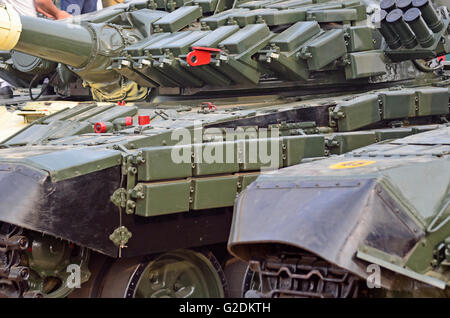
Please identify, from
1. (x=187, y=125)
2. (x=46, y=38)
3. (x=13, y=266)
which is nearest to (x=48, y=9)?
(x=46, y=38)

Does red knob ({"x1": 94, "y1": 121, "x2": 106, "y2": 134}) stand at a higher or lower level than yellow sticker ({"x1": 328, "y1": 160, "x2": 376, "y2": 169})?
higher

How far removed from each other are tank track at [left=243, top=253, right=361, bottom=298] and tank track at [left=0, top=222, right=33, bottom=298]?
258 centimetres

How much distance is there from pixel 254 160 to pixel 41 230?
2507mm

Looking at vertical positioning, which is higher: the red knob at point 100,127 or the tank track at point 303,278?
the red knob at point 100,127

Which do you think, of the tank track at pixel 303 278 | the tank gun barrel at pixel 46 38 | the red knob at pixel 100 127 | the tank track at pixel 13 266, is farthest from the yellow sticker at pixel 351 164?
the tank gun barrel at pixel 46 38

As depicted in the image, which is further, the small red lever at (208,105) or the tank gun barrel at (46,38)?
the small red lever at (208,105)

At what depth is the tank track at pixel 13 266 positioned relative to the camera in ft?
26.3

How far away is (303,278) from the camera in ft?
20.7

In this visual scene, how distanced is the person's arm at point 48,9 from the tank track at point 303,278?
9.82 metres

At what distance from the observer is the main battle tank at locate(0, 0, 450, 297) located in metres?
8.22

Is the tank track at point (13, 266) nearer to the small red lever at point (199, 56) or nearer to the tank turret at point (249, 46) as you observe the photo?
the tank turret at point (249, 46)

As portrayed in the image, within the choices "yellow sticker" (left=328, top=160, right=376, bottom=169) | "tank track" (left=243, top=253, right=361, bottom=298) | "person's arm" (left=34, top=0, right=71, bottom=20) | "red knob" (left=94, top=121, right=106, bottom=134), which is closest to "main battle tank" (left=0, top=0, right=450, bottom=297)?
"red knob" (left=94, top=121, right=106, bottom=134)

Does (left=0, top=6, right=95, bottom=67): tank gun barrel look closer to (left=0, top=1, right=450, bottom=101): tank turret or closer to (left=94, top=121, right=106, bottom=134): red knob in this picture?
(left=0, top=1, right=450, bottom=101): tank turret
